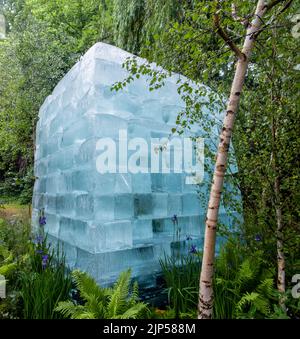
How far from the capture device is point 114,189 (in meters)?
2.60

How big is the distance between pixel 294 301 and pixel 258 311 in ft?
0.94

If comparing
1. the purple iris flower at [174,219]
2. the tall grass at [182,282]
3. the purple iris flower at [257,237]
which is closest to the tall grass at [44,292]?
the tall grass at [182,282]

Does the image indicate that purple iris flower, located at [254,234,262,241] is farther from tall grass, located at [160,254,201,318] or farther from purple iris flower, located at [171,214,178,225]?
purple iris flower, located at [171,214,178,225]

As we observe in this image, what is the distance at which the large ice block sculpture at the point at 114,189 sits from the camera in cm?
253

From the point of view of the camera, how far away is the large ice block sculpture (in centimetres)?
253

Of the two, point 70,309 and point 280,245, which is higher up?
point 280,245

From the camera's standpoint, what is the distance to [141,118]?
2887mm

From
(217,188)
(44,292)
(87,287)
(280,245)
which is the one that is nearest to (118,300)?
(87,287)

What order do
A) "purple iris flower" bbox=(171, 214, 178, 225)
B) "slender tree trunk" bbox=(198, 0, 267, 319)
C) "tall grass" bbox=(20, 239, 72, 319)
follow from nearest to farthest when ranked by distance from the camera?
1. "slender tree trunk" bbox=(198, 0, 267, 319)
2. "tall grass" bbox=(20, 239, 72, 319)
3. "purple iris flower" bbox=(171, 214, 178, 225)

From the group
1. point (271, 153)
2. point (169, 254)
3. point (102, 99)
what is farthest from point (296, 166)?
point (102, 99)

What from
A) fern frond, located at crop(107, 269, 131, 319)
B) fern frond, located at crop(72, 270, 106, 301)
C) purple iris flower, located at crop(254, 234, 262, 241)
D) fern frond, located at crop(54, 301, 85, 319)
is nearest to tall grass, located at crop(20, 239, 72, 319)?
fern frond, located at crop(54, 301, 85, 319)

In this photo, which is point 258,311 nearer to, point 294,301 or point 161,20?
point 294,301

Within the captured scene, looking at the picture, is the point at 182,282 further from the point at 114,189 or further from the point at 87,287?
the point at 114,189

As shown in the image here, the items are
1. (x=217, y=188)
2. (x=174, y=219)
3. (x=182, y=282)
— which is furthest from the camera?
(x=174, y=219)
